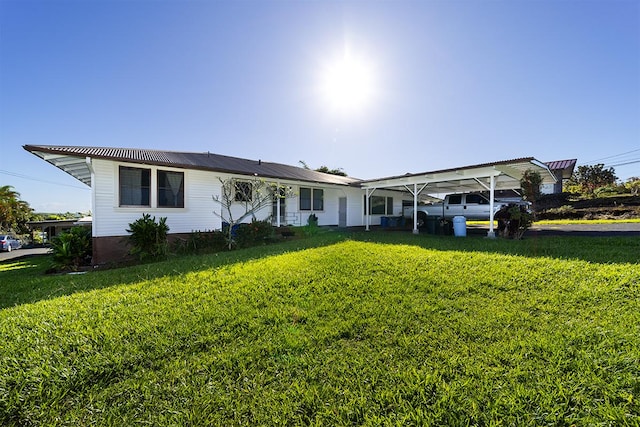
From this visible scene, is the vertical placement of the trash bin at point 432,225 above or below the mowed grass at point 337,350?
above

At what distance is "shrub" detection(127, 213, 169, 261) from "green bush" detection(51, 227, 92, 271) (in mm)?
1558

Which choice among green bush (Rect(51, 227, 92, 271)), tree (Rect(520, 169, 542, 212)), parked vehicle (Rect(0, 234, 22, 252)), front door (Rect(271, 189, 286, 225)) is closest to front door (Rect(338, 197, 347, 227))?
front door (Rect(271, 189, 286, 225))

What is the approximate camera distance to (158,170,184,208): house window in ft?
32.7

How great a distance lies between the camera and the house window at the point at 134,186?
360 inches

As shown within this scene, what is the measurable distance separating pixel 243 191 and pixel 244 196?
0.56 m

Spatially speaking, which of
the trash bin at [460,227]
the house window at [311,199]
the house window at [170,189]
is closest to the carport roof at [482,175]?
the trash bin at [460,227]

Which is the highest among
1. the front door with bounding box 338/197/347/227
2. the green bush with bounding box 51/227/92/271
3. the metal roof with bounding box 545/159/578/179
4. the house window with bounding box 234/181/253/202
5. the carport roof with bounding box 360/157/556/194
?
the metal roof with bounding box 545/159/578/179

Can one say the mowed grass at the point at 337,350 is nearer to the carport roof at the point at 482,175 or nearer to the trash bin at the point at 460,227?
the carport roof at the point at 482,175

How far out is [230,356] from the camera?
9.46 feet

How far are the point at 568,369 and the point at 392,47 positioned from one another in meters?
9.98

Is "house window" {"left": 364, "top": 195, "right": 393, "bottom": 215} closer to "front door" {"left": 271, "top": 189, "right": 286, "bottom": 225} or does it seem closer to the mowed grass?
"front door" {"left": 271, "top": 189, "right": 286, "bottom": 225}

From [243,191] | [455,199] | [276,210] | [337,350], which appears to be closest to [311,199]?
[276,210]

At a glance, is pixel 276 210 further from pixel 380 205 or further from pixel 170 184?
pixel 380 205

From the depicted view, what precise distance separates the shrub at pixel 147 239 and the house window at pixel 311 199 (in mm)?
7563
